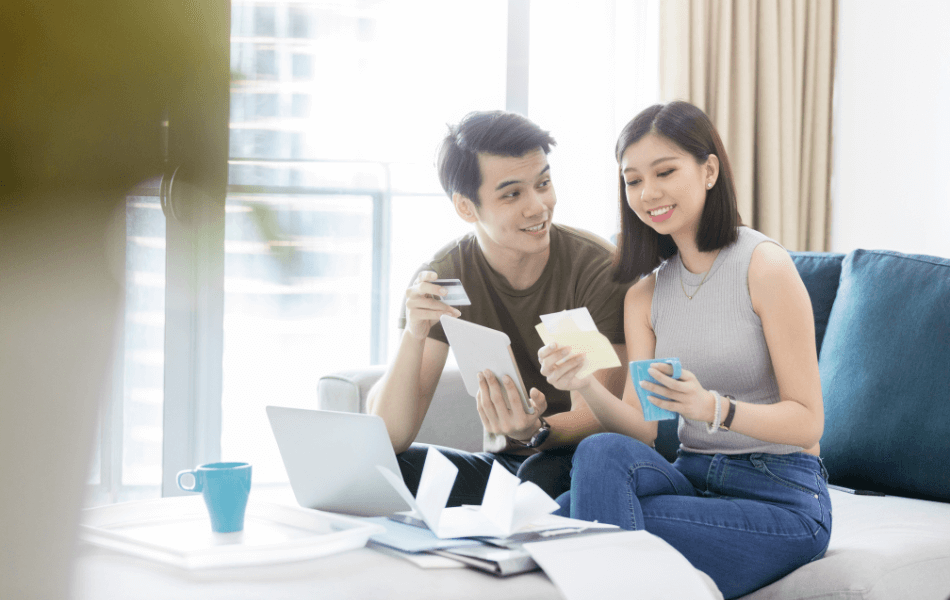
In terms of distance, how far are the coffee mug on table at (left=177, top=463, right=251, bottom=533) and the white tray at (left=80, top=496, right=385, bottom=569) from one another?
0.02m

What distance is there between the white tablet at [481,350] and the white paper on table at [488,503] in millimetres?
466

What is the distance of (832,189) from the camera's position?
2.82 meters

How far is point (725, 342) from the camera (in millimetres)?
1479

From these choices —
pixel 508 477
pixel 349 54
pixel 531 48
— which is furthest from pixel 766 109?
pixel 508 477

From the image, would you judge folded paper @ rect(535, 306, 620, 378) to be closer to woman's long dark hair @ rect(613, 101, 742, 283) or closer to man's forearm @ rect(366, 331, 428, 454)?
woman's long dark hair @ rect(613, 101, 742, 283)

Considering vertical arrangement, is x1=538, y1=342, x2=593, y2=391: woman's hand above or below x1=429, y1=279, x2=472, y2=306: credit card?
below

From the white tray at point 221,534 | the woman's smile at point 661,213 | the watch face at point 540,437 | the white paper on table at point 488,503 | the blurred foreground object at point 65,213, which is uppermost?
the woman's smile at point 661,213

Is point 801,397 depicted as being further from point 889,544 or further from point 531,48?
point 531,48

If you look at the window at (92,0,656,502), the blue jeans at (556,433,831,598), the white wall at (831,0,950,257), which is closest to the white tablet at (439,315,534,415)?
the blue jeans at (556,433,831,598)

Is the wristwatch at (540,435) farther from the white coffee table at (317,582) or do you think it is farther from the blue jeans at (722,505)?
the white coffee table at (317,582)

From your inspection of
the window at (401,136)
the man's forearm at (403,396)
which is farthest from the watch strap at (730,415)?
the window at (401,136)

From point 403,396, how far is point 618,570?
0.98 metres

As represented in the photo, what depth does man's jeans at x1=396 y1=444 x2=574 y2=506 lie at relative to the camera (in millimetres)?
1552

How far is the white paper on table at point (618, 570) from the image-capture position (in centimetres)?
80
